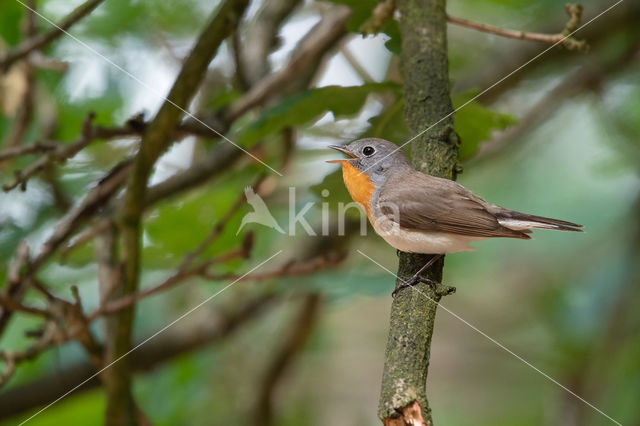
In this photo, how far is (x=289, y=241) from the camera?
471 cm

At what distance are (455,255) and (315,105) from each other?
1946mm

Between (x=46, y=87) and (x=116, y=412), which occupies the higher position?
(x=46, y=87)

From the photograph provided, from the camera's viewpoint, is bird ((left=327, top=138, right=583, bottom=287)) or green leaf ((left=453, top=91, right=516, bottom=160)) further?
green leaf ((left=453, top=91, right=516, bottom=160))

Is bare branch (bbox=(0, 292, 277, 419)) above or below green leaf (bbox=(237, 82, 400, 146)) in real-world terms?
below

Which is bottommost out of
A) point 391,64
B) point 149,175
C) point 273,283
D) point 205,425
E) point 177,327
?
point 205,425

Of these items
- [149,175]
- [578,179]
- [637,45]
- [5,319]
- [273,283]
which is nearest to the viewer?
[149,175]

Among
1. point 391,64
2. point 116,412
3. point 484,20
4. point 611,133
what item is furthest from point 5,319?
point 611,133

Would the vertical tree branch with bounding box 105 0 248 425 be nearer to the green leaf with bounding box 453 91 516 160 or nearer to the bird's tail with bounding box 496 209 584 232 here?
the green leaf with bounding box 453 91 516 160

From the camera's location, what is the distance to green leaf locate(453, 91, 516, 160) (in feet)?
8.95

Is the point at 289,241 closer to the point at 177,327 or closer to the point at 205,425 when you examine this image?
the point at 177,327

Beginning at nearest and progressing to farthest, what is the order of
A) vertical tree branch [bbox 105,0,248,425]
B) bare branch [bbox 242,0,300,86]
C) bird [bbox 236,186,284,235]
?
vertical tree branch [bbox 105,0,248,425], bird [bbox 236,186,284,235], bare branch [bbox 242,0,300,86]

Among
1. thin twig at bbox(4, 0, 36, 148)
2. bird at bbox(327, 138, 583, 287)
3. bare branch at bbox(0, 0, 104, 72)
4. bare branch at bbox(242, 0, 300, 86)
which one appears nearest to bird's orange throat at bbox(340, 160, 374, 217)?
bird at bbox(327, 138, 583, 287)

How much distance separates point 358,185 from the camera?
2967 millimetres

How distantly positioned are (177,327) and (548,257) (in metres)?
2.91
